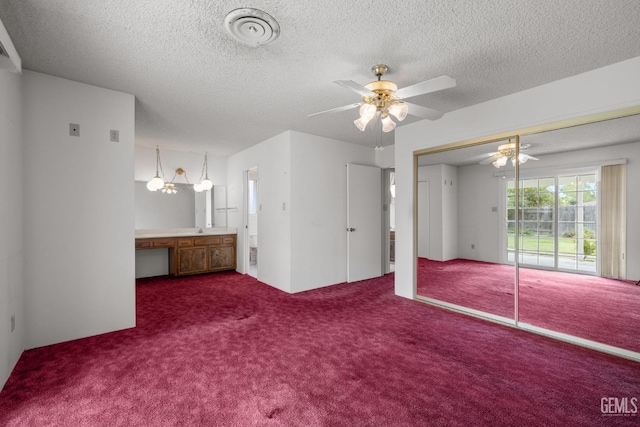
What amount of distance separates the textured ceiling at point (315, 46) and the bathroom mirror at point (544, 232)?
74cm

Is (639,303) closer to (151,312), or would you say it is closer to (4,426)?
(4,426)

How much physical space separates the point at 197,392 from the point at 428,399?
1.54 metres

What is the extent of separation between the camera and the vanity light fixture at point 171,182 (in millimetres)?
5262

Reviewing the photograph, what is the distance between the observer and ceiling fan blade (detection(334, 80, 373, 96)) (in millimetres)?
2027

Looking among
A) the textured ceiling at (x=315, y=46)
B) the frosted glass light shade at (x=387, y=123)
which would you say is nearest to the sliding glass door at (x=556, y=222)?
the textured ceiling at (x=315, y=46)

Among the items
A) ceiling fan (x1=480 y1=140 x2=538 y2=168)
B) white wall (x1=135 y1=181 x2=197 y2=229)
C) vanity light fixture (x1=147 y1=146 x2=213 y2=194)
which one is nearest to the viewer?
ceiling fan (x1=480 y1=140 x2=538 y2=168)

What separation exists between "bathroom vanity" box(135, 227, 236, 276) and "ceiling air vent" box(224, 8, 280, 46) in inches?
172

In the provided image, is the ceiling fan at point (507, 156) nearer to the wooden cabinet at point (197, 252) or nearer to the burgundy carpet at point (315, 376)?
the burgundy carpet at point (315, 376)

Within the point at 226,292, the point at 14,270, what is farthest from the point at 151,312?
the point at 14,270

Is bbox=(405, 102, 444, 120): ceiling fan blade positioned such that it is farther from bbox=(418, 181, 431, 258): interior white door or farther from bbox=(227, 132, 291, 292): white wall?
bbox=(227, 132, 291, 292): white wall

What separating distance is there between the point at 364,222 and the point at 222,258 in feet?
9.89

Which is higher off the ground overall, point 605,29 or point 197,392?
point 605,29

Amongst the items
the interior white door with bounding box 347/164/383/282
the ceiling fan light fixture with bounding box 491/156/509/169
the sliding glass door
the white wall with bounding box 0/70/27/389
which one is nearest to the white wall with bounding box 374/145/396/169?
the interior white door with bounding box 347/164/383/282

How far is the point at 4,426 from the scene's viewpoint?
1.63 m
